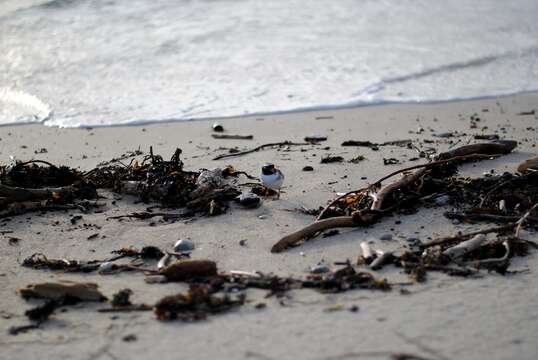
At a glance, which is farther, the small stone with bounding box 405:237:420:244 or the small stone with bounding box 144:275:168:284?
the small stone with bounding box 405:237:420:244

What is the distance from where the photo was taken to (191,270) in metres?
3.12

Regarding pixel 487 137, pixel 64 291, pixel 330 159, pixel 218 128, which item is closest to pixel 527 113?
pixel 487 137

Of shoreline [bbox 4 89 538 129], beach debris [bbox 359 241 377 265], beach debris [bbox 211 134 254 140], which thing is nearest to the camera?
beach debris [bbox 359 241 377 265]

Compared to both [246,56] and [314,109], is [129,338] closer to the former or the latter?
[314,109]

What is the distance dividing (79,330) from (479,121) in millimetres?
4887

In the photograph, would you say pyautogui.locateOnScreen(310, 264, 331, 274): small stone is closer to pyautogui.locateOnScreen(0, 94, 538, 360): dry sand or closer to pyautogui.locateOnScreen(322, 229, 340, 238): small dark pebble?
pyautogui.locateOnScreen(0, 94, 538, 360): dry sand

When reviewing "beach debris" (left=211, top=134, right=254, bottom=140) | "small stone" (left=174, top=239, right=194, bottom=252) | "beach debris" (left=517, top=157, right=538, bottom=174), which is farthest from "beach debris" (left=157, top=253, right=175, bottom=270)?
"beach debris" (left=211, top=134, right=254, bottom=140)

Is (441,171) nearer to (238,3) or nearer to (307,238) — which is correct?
(307,238)

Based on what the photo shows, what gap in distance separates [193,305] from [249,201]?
4.55 feet

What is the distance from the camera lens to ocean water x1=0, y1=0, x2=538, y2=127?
7.54 meters

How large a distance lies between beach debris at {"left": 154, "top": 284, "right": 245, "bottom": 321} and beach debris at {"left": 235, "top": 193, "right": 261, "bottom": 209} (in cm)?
130

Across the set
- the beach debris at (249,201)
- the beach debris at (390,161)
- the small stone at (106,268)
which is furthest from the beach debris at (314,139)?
the small stone at (106,268)

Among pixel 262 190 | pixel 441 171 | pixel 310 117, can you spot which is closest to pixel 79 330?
pixel 262 190

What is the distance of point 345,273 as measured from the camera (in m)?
3.05
